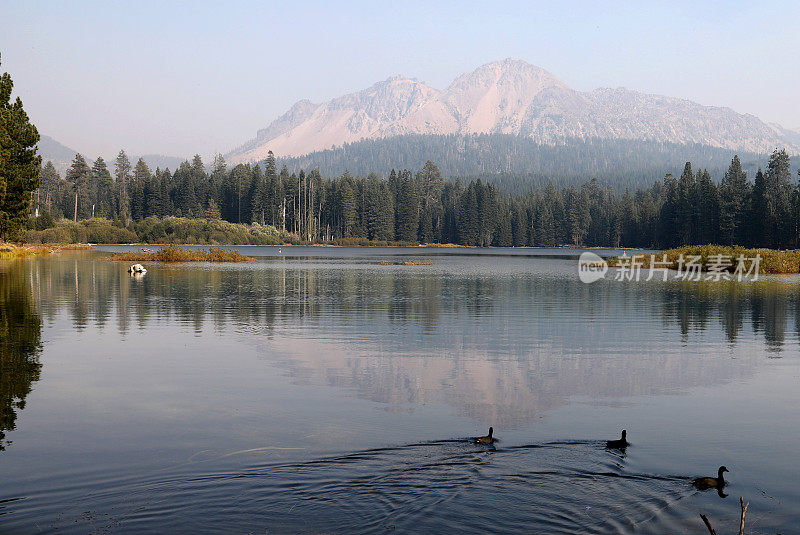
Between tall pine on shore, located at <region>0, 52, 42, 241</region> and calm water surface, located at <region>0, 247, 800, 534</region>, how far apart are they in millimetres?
36841

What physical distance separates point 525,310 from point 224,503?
27.0 metres

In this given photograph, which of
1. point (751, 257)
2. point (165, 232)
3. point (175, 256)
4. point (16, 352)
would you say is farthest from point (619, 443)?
point (165, 232)

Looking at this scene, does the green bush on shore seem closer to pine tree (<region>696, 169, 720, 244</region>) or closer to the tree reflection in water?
the tree reflection in water

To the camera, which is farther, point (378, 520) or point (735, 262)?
point (735, 262)

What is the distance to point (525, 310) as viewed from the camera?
34.1 m

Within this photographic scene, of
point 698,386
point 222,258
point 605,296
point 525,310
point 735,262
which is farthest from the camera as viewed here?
point 222,258

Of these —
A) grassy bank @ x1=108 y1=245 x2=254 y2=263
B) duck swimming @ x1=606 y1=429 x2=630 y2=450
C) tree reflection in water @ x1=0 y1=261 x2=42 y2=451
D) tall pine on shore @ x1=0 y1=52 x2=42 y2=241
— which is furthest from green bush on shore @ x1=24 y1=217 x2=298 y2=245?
duck swimming @ x1=606 y1=429 x2=630 y2=450

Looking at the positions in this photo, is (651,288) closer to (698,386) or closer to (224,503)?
(698,386)

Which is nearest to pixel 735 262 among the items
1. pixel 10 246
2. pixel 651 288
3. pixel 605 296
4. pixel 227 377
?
pixel 651 288

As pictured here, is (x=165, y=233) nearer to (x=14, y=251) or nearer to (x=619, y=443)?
(x=14, y=251)

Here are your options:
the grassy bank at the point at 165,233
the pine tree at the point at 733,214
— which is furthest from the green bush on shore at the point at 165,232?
the pine tree at the point at 733,214

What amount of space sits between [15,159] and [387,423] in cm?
6376

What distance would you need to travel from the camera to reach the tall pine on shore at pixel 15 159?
196 ft

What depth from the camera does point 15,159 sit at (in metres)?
62.8
